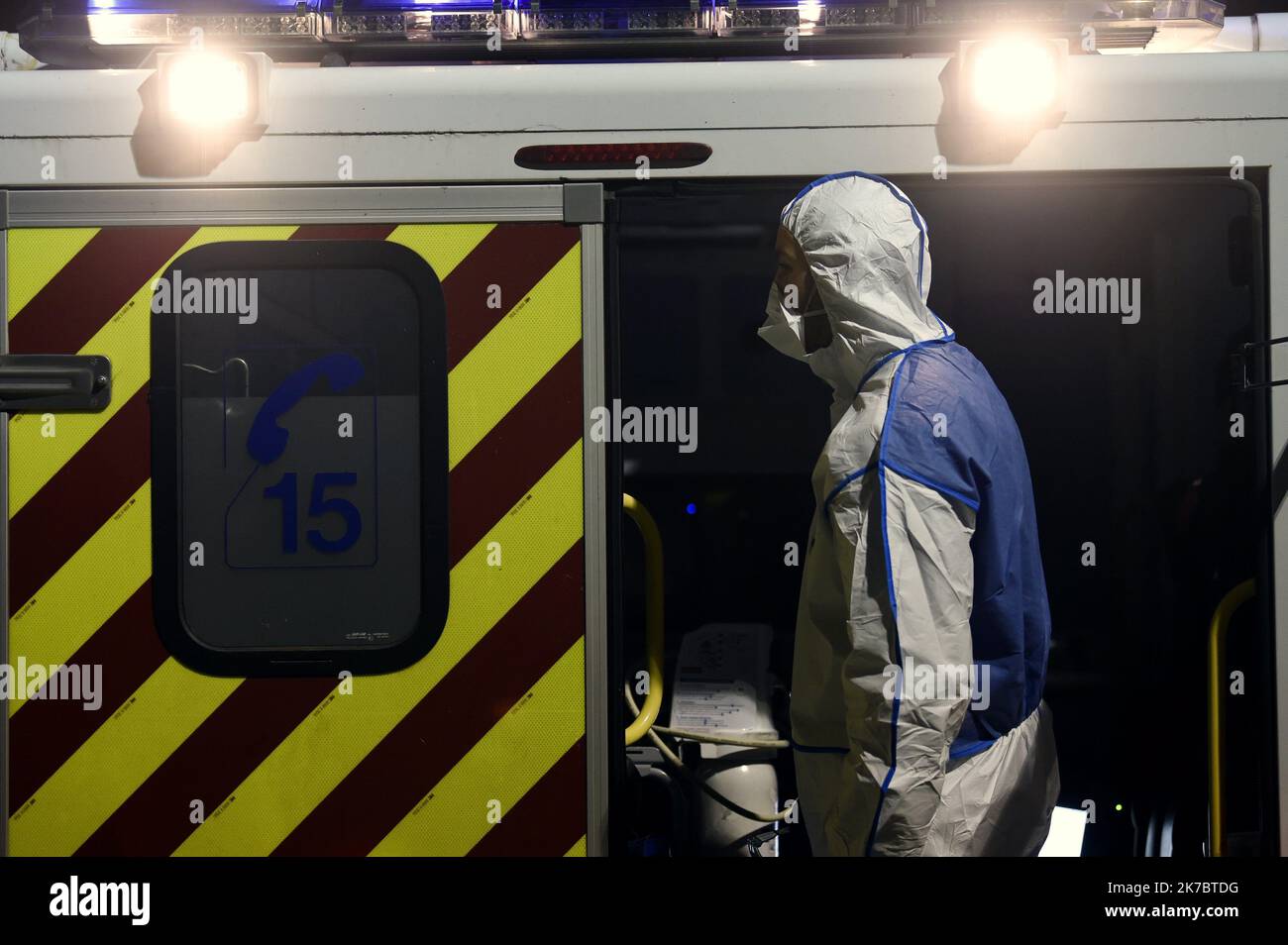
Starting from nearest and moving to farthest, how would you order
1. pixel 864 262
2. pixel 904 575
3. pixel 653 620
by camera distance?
pixel 904 575 → pixel 864 262 → pixel 653 620

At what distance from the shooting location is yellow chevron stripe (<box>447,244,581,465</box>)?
7.76 ft

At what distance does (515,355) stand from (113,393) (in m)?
0.83

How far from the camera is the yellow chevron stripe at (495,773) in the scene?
2330 millimetres

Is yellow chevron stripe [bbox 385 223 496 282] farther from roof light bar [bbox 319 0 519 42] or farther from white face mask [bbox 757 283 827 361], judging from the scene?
white face mask [bbox 757 283 827 361]

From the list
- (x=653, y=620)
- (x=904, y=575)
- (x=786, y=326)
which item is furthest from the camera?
(x=653, y=620)

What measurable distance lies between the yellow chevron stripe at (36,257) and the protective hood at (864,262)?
149 centimetres

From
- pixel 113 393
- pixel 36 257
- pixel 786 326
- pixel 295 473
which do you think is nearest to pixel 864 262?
pixel 786 326

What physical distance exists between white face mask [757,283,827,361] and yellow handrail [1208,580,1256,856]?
3.42 feet

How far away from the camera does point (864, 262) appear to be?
2281mm

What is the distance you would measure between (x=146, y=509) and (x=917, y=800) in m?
1.62

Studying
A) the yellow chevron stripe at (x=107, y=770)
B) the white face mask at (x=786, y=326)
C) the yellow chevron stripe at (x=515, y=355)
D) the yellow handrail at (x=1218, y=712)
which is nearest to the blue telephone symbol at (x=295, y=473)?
the yellow chevron stripe at (x=515, y=355)

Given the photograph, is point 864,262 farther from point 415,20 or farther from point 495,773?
point 495,773

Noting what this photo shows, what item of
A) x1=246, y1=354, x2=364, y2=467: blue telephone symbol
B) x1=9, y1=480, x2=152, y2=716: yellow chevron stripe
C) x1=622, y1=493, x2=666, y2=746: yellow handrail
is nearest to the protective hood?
x1=622, y1=493, x2=666, y2=746: yellow handrail
